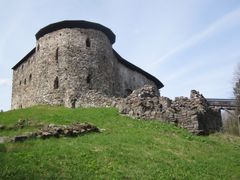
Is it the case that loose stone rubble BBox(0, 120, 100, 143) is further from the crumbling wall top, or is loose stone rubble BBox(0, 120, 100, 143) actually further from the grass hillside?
the crumbling wall top

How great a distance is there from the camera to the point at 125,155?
47.2 ft

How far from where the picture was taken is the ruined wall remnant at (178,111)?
21.3 meters

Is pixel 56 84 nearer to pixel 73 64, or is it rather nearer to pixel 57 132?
pixel 73 64

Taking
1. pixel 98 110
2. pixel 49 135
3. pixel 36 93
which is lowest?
pixel 49 135

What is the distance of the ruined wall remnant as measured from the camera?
21.3 metres

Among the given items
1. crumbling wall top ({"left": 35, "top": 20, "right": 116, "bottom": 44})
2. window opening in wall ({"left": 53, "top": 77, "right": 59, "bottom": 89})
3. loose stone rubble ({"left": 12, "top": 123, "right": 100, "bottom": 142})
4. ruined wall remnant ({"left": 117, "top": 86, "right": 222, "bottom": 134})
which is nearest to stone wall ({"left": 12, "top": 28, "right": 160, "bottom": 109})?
window opening in wall ({"left": 53, "top": 77, "right": 59, "bottom": 89})

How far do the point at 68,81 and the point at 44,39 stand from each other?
587 cm

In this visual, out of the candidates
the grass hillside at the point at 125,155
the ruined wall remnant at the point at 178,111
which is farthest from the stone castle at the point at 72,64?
the grass hillside at the point at 125,155

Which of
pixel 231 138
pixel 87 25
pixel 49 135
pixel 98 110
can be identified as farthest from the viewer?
pixel 87 25

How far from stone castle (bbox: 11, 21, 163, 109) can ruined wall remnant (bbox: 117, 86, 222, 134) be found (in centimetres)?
896

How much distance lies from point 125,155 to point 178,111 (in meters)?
8.36

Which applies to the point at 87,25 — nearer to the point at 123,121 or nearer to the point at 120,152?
the point at 123,121

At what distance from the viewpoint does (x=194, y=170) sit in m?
14.0

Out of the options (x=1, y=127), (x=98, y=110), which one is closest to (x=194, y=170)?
(x=1, y=127)
